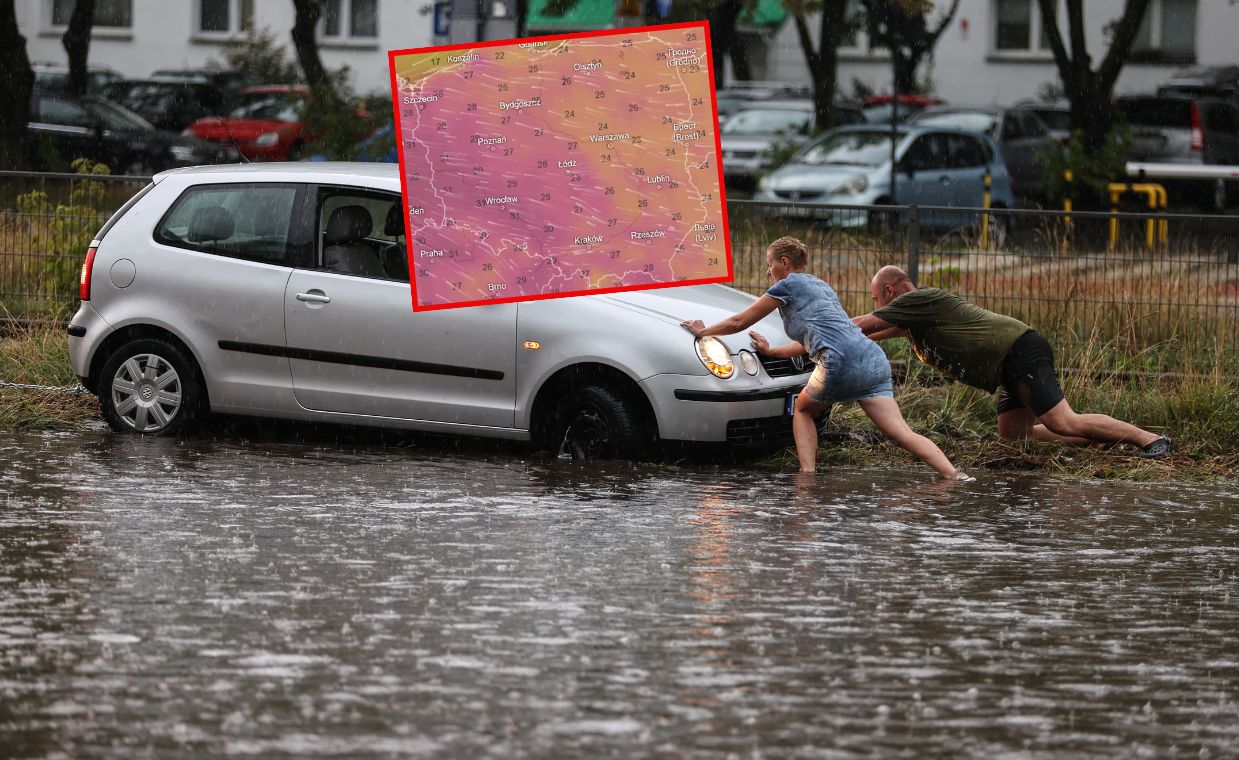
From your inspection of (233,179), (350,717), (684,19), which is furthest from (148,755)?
(684,19)

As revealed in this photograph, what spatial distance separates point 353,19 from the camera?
46.0 meters

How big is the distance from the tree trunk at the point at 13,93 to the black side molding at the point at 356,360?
18.5 m

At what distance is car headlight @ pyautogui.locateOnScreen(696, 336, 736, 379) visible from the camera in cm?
969

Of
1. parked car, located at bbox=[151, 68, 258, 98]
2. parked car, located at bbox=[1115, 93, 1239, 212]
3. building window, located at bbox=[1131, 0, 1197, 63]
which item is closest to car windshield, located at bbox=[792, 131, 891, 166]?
parked car, located at bbox=[1115, 93, 1239, 212]

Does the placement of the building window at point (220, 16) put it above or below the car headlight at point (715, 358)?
above

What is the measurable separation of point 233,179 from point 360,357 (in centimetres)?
130

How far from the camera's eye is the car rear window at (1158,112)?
31.4m

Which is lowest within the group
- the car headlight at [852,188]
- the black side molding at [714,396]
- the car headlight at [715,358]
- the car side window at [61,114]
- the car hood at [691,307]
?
the black side molding at [714,396]

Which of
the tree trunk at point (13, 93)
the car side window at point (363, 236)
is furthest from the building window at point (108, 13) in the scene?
the car side window at point (363, 236)

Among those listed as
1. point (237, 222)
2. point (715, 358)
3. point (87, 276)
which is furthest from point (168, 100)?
point (715, 358)

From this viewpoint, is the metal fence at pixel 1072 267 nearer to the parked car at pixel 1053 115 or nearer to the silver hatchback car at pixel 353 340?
the silver hatchback car at pixel 353 340

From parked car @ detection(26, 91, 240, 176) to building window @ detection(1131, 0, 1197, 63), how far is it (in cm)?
2192

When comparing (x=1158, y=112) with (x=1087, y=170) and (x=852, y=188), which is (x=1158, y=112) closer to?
(x=1087, y=170)

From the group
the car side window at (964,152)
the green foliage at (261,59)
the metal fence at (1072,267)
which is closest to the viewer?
the metal fence at (1072,267)
